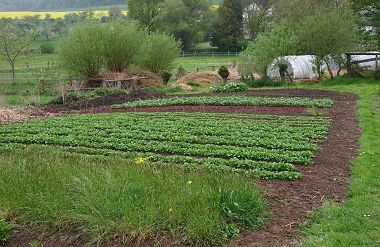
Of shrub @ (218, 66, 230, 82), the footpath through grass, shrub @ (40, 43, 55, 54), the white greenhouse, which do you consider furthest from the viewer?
shrub @ (40, 43, 55, 54)

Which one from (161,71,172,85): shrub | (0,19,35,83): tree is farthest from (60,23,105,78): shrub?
(0,19,35,83): tree

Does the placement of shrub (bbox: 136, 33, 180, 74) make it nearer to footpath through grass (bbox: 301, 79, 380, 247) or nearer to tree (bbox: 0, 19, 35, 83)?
tree (bbox: 0, 19, 35, 83)

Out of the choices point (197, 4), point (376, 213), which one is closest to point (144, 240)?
point (376, 213)

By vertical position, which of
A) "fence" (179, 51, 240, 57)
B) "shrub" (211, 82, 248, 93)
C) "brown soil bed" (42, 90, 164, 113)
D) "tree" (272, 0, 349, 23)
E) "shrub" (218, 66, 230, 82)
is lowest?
"brown soil bed" (42, 90, 164, 113)

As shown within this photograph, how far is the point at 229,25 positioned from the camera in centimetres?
7369

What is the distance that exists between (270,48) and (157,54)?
9615mm

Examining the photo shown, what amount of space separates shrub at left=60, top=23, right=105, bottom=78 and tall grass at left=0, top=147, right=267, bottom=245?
77.7 ft

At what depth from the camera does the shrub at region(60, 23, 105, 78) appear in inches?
1183

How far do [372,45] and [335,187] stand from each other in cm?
2959

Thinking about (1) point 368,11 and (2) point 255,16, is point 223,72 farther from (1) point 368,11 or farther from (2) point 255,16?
(2) point 255,16

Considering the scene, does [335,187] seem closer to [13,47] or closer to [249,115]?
[249,115]

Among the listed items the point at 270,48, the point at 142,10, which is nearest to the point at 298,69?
the point at 270,48

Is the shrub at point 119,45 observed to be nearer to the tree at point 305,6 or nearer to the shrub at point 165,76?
the shrub at point 165,76

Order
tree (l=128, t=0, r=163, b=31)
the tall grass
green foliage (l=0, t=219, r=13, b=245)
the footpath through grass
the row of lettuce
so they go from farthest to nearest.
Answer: tree (l=128, t=0, r=163, b=31) < the row of lettuce < green foliage (l=0, t=219, r=13, b=245) < the tall grass < the footpath through grass
